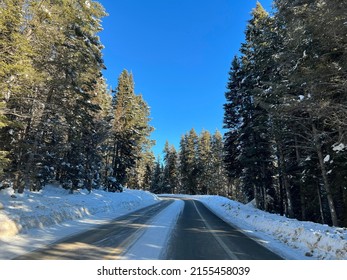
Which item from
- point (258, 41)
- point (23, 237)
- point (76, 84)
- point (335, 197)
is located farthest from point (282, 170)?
point (23, 237)

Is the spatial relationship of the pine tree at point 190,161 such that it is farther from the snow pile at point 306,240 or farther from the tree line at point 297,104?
the snow pile at point 306,240

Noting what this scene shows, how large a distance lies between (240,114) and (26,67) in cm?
2043

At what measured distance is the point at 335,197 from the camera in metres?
19.6

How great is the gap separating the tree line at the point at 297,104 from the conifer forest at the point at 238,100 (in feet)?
0.25

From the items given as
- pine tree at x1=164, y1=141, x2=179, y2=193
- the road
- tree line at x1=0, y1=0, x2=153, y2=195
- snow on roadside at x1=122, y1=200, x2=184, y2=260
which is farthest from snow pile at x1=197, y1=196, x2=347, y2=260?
pine tree at x1=164, y1=141, x2=179, y2=193

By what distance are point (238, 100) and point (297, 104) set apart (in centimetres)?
1576

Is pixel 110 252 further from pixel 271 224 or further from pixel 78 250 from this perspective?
pixel 271 224

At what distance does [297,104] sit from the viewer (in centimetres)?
1149

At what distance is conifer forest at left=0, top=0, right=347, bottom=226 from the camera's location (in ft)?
36.0

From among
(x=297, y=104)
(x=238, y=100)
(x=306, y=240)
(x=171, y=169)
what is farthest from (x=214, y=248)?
(x=171, y=169)

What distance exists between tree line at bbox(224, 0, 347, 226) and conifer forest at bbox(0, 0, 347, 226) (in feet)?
0.25

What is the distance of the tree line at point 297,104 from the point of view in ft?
35.4

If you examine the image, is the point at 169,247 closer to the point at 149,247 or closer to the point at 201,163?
the point at 149,247

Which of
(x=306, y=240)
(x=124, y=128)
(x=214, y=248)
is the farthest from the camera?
(x=124, y=128)
